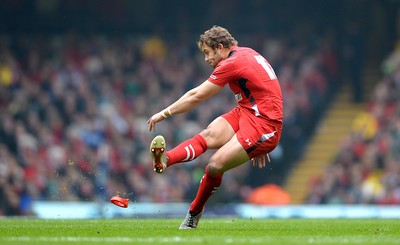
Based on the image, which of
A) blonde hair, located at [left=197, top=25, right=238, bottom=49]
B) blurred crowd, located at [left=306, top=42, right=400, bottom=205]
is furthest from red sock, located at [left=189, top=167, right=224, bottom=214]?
blurred crowd, located at [left=306, top=42, right=400, bottom=205]

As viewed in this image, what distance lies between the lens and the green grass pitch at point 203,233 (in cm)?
1026

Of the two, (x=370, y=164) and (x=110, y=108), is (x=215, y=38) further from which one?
(x=110, y=108)

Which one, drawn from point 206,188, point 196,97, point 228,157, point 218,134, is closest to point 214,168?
point 228,157

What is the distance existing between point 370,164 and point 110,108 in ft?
22.4

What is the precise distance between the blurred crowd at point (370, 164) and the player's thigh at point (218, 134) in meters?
10.6

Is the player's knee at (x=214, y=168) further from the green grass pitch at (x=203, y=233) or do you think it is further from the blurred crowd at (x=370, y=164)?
the blurred crowd at (x=370, y=164)

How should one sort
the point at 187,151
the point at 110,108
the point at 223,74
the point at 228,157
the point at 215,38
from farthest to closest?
the point at 110,108
the point at 215,38
the point at 187,151
the point at 223,74
the point at 228,157

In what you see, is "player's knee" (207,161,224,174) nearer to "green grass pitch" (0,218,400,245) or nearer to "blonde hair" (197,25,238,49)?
"green grass pitch" (0,218,400,245)

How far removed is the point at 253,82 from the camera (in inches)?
475

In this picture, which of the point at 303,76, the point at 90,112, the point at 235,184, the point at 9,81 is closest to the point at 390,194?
the point at 235,184

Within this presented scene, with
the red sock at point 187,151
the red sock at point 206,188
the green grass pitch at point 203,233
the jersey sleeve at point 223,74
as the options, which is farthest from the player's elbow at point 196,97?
the green grass pitch at point 203,233

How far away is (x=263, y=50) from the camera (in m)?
27.7

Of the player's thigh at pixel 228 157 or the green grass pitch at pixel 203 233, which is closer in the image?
the green grass pitch at pixel 203 233

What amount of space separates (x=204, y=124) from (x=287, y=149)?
211cm
